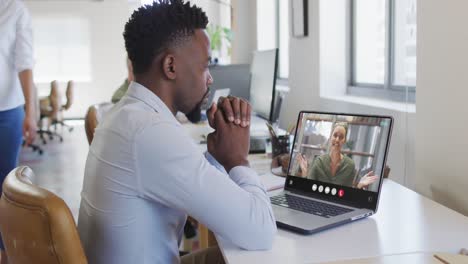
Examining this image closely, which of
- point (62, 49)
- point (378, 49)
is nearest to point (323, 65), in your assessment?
point (378, 49)

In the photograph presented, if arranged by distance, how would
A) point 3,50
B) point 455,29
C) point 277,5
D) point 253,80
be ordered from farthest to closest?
point 277,5 → point 253,80 → point 3,50 → point 455,29

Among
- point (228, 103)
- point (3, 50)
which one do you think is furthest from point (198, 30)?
point (3, 50)

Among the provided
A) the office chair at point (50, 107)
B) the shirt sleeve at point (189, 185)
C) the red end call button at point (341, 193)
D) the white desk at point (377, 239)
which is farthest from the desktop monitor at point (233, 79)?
the office chair at point (50, 107)

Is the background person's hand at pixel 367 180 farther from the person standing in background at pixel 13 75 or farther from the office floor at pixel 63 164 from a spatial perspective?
the office floor at pixel 63 164

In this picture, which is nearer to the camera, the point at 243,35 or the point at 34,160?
the point at 243,35

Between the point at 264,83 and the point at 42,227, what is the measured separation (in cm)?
200

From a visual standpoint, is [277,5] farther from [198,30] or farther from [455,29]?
[198,30]

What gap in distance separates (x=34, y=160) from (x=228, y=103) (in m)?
5.89

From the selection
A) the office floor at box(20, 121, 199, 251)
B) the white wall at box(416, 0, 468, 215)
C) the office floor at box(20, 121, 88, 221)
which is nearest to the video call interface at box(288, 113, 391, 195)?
the white wall at box(416, 0, 468, 215)

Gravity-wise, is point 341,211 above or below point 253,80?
below

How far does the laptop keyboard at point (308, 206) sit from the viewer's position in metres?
1.41

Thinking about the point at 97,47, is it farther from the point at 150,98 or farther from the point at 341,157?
the point at 150,98

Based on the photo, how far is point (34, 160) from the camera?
6.68 m

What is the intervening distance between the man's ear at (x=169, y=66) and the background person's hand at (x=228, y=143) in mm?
173
